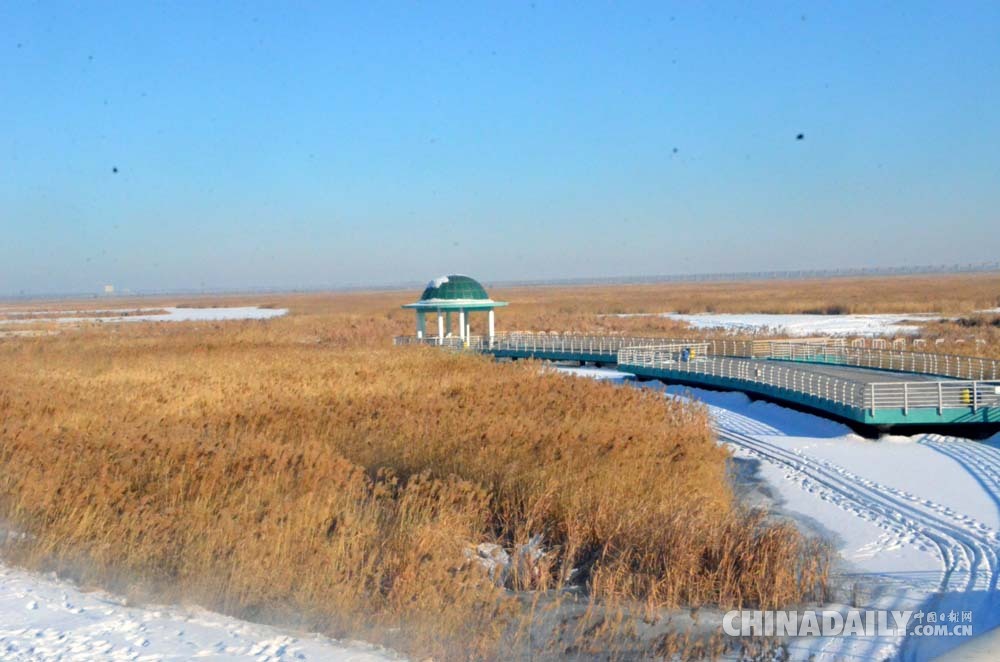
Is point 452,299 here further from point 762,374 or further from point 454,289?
point 762,374

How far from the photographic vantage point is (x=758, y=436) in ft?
75.8

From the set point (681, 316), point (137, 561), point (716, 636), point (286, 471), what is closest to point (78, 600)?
point (137, 561)

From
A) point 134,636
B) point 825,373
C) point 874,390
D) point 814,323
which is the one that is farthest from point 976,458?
point 814,323

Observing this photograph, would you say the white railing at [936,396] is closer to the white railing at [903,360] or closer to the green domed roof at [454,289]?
the white railing at [903,360]

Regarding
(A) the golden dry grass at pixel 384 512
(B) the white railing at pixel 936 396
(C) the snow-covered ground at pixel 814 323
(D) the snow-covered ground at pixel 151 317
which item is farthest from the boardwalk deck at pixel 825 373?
(D) the snow-covered ground at pixel 151 317

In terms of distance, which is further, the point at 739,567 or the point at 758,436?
the point at 758,436

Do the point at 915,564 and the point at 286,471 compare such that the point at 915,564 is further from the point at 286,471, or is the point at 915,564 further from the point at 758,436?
the point at 758,436

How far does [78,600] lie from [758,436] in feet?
60.1

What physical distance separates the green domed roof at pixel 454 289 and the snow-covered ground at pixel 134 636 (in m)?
37.6

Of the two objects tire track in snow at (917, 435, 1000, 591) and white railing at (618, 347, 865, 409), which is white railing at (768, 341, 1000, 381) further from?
tire track in snow at (917, 435, 1000, 591)

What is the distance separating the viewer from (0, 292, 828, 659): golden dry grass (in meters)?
7.87

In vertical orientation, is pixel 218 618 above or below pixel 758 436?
above

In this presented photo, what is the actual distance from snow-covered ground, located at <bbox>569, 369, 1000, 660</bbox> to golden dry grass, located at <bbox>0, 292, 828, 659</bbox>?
1029mm

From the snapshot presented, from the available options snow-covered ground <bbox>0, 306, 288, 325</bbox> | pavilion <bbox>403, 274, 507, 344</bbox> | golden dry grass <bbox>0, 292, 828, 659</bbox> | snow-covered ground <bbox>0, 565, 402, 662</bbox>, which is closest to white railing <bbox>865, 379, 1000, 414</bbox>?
golden dry grass <bbox>0, 292, 828, 659</bbox>
